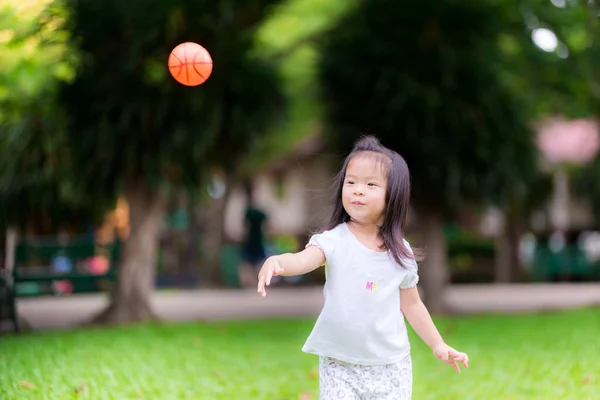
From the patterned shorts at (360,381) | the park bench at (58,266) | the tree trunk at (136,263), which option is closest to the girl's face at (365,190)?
the patterned shorts at (360,381)

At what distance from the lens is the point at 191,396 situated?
244 inches

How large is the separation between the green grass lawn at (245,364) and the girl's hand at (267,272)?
8.82ft

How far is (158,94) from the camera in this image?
1094 cm

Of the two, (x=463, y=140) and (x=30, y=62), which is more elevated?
(x=30, y=62)

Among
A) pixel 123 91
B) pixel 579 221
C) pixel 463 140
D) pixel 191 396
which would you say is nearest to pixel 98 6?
pixel 123 91

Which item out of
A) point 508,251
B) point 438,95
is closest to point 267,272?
point 438,95

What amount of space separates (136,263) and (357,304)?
852 centimetres

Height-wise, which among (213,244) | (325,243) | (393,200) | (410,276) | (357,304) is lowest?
(357,304)

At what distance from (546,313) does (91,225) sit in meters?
8.32

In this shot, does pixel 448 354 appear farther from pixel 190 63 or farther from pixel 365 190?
pixel 190 63

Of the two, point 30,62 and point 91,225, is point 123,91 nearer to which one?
point 30,62

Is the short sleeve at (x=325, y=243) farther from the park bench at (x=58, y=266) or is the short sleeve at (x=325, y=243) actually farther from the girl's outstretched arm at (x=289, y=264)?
the park bench at (x=58, y=266)

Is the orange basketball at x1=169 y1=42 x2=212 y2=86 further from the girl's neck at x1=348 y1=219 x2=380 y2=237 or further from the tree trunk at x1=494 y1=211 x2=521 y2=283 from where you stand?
the tree trunk at x1=494 y1=211 x2=521 y2=283

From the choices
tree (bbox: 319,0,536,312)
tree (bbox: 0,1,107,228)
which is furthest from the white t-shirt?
tree (bbox: 319,0,536,312)
